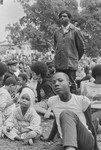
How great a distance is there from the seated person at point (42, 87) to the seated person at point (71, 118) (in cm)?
216

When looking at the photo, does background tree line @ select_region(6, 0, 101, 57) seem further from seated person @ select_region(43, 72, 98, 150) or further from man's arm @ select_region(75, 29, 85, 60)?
seated person @ select_region(43, 72, 98, 150)

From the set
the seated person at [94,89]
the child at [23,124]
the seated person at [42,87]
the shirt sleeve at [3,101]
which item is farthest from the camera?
the seated person at [42,87]

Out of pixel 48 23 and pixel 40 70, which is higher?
pixel 48 23

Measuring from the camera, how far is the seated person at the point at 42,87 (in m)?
6.08

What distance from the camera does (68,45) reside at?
5941 millimetres

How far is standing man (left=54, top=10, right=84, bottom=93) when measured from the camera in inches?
233

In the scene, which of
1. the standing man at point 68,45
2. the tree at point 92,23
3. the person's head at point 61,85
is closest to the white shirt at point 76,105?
the person's head at point 61,85

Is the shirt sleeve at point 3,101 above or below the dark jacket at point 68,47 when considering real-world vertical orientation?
below

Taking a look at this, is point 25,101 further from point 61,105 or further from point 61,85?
point 61,85

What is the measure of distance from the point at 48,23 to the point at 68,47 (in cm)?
3089

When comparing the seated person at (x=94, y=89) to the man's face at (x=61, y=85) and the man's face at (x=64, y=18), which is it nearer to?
the man's face at (x=64, y=18)

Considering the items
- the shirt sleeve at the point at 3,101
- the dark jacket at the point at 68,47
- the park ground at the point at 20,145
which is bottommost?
the park ground at the point at 20,145

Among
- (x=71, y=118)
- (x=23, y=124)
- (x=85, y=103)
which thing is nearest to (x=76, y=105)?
(x=85, y=103)

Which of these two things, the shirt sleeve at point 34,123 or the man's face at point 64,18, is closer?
the shirt sleeve at point 34,123
